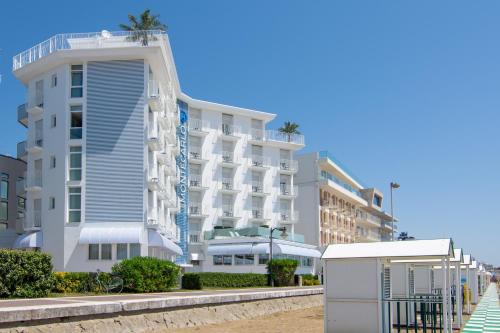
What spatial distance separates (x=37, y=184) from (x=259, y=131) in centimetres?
3213

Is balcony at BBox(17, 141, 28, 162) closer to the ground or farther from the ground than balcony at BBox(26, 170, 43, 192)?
farther from the ground

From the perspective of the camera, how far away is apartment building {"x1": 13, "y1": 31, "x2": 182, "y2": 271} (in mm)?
41062

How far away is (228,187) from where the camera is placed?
A: 6794 centimetres

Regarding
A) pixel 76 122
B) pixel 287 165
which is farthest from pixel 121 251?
pixel 287 165

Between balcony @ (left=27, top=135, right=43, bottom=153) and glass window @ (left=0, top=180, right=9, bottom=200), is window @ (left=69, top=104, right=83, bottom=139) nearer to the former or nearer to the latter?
balcony @ (left=27, top=135, right=43, bottom=153)

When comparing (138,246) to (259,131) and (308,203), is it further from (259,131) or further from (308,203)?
(308,203)

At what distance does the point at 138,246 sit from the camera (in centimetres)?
4106

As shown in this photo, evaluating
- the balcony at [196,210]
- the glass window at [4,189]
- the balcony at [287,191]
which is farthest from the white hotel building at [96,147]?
the balcony at [287,191]

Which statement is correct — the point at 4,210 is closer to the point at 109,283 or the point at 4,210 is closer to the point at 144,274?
the point at 109,283

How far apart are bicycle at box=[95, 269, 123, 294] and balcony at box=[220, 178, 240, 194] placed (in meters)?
36.4

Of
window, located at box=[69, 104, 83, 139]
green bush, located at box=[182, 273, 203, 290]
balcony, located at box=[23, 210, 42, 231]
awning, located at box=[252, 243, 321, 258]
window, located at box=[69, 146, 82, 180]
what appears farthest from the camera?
awning, located at box=[252, 243, 321, 258]

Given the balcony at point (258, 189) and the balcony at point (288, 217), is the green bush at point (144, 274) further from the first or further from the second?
the balcony at point (288, 217)

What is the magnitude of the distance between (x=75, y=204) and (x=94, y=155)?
11.3 feet

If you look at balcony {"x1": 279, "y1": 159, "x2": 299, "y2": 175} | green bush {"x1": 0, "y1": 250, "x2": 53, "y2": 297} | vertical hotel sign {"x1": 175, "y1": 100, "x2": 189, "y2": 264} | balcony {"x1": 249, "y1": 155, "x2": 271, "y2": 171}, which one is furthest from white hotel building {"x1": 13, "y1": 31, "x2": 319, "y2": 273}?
balcony {"x1": 279, "y1": 159, "x2": 299, "y2": 175}
